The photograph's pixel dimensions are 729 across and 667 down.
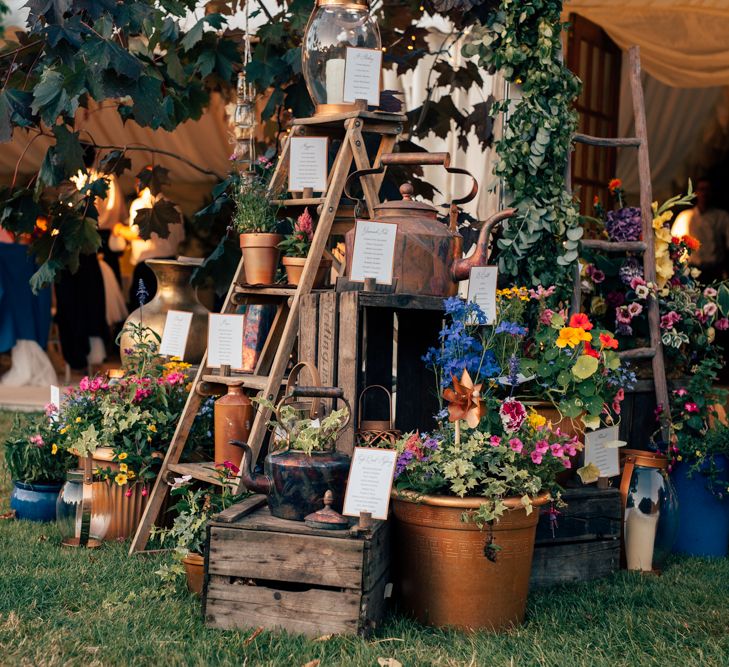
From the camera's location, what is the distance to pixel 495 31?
3.38m

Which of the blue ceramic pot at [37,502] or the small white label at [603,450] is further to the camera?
the blue ceramic pot at [37,502]

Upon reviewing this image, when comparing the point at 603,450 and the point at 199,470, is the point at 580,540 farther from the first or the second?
the point at 199,470

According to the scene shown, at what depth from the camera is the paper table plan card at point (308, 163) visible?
340 cm

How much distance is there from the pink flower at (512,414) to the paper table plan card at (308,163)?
104 centimetres

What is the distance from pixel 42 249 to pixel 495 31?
206 centimetres

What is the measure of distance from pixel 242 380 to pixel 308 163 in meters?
0.77

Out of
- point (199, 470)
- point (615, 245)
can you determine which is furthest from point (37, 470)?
point (615, 245)

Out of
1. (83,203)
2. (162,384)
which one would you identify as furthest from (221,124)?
(162,384)

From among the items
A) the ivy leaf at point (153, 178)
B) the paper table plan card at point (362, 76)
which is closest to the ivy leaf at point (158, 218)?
the ivy leaf at point (153, 178)

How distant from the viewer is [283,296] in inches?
133

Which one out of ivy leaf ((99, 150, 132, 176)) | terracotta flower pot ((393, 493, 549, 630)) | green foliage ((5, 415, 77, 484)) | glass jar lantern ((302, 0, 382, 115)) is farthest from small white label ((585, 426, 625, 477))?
ivy leaf ((99, 150, 132, 176))

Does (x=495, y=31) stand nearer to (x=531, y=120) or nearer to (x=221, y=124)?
(x=531, y=120)

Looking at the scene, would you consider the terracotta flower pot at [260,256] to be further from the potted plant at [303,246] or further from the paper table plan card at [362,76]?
the paper table plan card at [362,76]

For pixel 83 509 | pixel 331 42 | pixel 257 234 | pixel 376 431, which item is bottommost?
pixel 83 509
